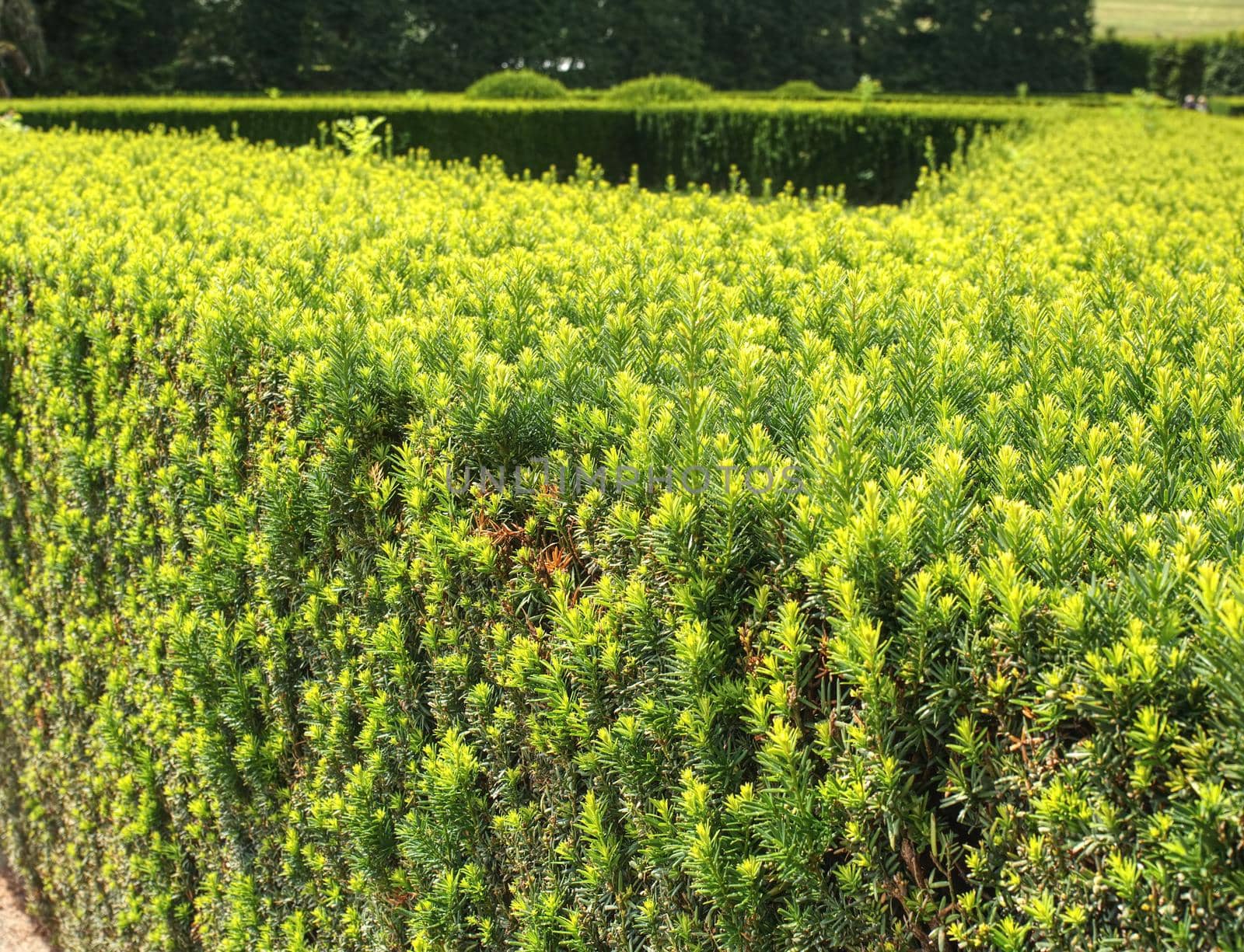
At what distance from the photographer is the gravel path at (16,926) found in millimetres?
4730

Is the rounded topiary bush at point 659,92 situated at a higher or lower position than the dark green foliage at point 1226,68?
lower

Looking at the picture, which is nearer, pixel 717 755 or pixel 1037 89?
pixel 717 755

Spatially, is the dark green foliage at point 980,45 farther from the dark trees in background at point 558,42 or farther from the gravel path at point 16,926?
the gravel path at point 16,926

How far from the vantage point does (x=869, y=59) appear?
46250mm

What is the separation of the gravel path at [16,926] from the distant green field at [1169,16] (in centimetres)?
13248

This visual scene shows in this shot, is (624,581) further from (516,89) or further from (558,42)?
(558,42)

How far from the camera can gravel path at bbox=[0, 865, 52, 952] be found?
473 centimetres

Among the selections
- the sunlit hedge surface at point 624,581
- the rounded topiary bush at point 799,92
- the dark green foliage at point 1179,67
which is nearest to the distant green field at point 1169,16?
the dark green foliage at point 1179,67

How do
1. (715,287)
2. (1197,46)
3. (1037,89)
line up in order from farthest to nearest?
(1197,46)
(1037,89)
(715,287)

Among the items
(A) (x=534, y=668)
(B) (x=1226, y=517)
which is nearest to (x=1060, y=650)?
(B) (x=1226, y=517)

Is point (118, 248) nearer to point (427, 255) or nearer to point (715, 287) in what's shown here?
point (427, 255)

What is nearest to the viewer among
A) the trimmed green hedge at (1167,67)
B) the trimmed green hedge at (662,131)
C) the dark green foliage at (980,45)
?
the trimmed green hedge at (662,131)

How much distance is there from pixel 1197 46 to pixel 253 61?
42238 millimetres

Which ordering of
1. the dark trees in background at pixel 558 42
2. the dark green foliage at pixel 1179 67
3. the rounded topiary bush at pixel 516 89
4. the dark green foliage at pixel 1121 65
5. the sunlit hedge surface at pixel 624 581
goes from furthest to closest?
the dark green foliage at pixel 1179 67, the dark green foliage at pixel 1121 65, the dark trees in background at pixel 558 42, the rounded topiary bush at pixel 516 89, the sunlit hedge surface at pixel 624 581
